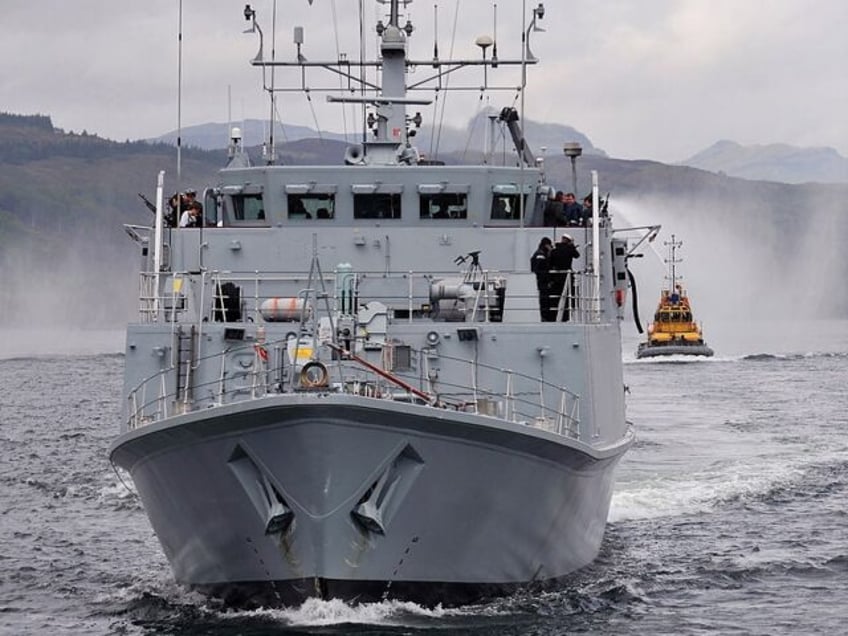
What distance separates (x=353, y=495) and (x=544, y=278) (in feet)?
17.1

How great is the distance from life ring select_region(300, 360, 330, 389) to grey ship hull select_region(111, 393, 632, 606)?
24 cm

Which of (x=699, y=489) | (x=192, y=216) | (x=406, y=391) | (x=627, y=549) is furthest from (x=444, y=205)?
(x=699, y=489)

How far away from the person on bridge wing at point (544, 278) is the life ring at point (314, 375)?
4.76 metres

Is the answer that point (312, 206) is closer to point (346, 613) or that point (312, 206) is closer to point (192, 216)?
point (192, 216)

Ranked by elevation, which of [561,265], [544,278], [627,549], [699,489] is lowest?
[627,549]

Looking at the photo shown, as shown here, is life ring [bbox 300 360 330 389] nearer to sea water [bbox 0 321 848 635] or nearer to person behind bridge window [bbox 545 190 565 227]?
sea water [bbox 0 321 848 635]

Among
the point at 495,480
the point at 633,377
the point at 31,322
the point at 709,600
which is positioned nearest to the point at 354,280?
the point at 495,480

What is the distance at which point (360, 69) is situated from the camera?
27219mm

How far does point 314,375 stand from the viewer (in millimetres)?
15891

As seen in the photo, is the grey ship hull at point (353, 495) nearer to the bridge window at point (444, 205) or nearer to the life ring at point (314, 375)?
the life ring at point (314, 375)

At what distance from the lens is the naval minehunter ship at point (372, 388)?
16.1 meters

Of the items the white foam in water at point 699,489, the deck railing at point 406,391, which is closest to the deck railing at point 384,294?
the deck railing at point 406,391

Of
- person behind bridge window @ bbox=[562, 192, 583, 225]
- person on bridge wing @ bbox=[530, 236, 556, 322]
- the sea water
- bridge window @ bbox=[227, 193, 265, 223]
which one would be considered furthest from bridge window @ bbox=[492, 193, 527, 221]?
the sea water

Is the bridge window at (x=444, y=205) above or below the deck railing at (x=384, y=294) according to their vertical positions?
above
